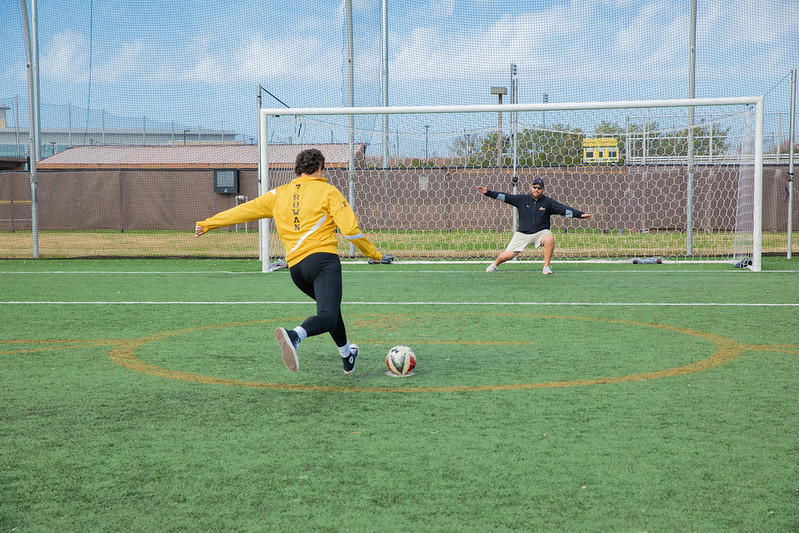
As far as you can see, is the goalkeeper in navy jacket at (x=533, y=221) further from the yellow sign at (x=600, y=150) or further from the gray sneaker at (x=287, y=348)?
the gray sneaker at (x=287, y=348)

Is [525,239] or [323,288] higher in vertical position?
[525,239]

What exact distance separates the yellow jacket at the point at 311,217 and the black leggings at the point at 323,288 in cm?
6

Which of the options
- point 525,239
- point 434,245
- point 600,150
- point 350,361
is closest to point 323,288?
point 350,361

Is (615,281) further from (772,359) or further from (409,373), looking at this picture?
(409,373)

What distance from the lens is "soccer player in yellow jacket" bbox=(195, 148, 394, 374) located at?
210 inches

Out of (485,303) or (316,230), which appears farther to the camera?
(485,303)

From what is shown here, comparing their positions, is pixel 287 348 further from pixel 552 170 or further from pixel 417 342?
pixel 552 170

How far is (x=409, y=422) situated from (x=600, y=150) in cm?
1439

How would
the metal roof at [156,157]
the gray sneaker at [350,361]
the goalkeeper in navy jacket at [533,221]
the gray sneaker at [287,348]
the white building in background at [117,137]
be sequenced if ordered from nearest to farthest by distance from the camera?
the gray sneaker at [287,348] → the gray sneaker at [350,361] → the goalkeeper in navy jacket at [533,221] → the white building in background at [117,137] → the metal roof at [156,157]

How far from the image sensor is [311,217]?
5.40m

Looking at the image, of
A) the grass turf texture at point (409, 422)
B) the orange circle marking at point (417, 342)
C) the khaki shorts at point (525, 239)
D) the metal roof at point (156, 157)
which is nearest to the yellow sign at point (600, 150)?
the khaki shorts at point (525, 239)

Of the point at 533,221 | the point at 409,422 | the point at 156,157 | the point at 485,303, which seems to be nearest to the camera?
the point at 409,422

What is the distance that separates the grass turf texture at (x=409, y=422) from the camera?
3078 millimetres

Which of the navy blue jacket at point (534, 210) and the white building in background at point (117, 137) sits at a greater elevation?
the white building in background at point (117, 137)
